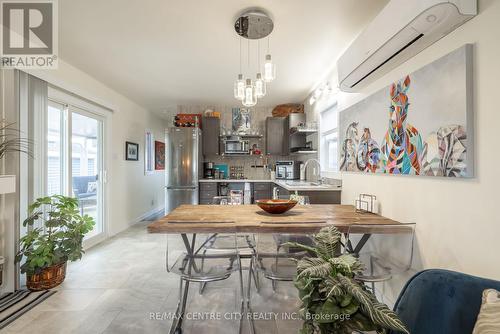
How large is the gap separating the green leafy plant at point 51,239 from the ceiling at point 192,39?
1.75m

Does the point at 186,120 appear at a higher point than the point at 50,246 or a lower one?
higher

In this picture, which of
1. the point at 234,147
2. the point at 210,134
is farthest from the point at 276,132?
the point at 210,134

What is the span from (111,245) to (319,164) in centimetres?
356

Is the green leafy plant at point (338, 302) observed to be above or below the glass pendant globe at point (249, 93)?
below

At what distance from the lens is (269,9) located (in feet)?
6.43

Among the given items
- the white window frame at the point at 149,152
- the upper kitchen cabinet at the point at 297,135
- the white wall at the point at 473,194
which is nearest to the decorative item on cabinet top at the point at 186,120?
the white window frame at the point at 149,152

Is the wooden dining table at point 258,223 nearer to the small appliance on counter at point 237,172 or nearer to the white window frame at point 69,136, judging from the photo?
the white window frame at point 69,136

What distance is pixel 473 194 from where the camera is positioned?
1271 millimetres

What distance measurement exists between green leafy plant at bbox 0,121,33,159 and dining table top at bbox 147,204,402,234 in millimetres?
1762

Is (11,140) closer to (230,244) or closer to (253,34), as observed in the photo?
(230,244)

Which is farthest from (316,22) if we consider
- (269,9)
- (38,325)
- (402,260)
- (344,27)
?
(38,325)

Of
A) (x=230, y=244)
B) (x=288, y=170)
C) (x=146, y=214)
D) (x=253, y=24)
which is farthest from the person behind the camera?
(x=146, y=214)

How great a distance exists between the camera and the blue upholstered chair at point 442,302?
96 cm

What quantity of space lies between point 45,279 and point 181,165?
2702 mm
